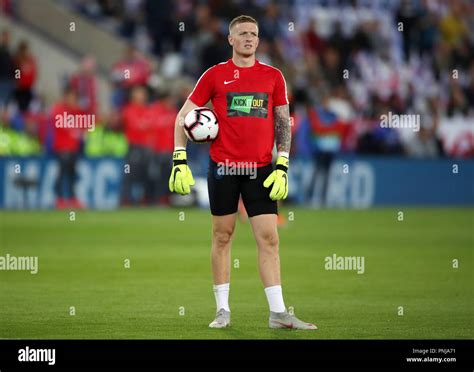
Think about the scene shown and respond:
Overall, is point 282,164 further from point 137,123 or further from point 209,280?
point 137,123

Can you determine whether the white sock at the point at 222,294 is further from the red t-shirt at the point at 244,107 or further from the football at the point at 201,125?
the football at the point at 201,125

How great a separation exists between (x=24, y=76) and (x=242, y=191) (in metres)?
18.5

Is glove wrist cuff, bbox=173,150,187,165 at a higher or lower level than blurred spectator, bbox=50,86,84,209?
lower

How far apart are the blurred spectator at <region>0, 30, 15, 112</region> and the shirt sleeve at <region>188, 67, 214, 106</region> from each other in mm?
18591

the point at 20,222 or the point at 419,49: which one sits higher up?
the point at 419,49

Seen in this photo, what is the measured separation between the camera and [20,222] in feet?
74.7

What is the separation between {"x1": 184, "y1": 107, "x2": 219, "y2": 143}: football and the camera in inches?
425

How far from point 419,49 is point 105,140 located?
396 inches

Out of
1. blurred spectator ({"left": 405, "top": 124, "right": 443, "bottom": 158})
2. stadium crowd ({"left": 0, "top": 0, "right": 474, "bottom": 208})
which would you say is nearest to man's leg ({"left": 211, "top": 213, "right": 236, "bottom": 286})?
stadium crowd ({"left": 0, "top": 0, "right": 474, "bottom": 208})

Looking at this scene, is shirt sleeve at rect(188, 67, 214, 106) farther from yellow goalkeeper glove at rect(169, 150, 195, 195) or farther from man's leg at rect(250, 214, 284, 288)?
man's leg at rect(250, 214, 284, 288)

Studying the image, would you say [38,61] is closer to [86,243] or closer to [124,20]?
[124,20]

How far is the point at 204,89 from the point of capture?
1094 cm

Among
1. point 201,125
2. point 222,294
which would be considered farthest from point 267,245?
point 201,125
